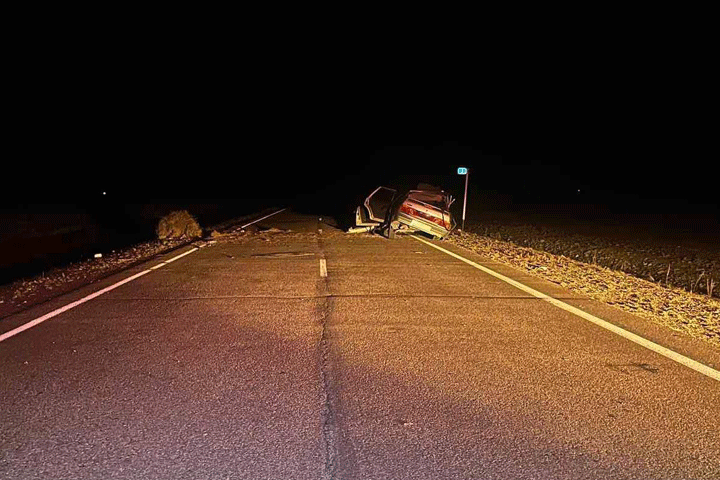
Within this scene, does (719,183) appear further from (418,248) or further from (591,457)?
(591,457)

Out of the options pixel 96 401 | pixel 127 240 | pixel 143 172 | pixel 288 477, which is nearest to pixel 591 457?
pixel 288 477

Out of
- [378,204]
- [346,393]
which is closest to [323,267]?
[346,393]

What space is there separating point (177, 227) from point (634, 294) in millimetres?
14446

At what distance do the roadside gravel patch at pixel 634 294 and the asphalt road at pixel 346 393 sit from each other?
1.46ft

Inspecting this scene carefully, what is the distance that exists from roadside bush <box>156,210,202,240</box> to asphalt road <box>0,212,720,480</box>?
10.3 metres

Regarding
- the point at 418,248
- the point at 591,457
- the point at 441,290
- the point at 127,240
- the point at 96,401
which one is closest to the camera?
the point at 591,457

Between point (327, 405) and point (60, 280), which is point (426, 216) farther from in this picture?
point (327, 405)

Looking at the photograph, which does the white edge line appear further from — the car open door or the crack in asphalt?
the car open door

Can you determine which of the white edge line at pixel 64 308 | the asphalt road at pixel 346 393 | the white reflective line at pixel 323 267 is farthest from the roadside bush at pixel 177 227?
the asphalt road at pixel 346 393

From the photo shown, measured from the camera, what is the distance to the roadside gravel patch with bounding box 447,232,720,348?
7.76 meters

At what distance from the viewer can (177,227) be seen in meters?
19.8

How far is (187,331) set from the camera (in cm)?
725

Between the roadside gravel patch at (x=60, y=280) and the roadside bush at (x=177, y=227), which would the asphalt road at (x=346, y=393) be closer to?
the roadside gravel patch at (x=60, y=280)

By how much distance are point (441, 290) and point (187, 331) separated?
14.5 ft
